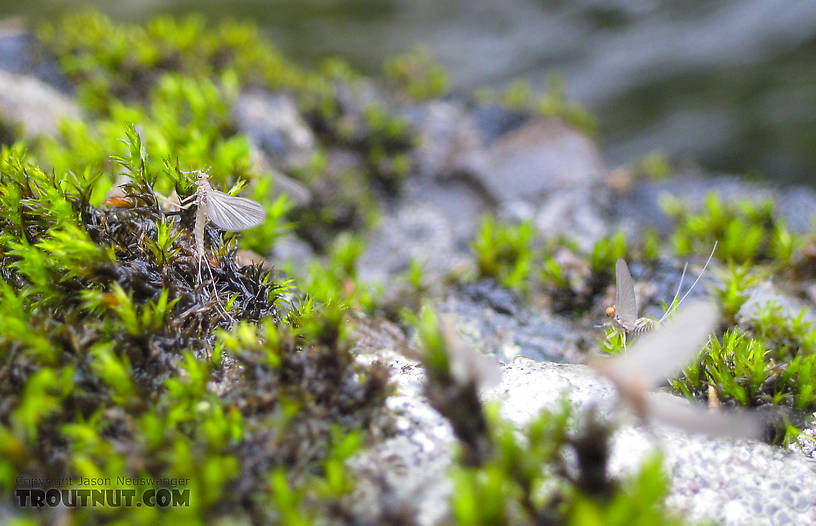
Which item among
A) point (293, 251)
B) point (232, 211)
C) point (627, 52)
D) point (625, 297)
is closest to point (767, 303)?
point (625, 297)

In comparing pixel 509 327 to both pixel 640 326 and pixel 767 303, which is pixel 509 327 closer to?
pixel 640 326

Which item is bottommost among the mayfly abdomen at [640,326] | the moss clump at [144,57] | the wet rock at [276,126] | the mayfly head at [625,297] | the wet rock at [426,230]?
the mayfly abdomen at [640,326]

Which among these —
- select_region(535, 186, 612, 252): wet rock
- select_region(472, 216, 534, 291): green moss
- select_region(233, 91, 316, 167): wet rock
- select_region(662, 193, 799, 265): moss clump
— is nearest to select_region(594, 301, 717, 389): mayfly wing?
select_region(472, 216, 534, 291): green moss

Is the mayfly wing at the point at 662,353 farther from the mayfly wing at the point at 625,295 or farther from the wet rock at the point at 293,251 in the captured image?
the wet rock at the point at 293,251

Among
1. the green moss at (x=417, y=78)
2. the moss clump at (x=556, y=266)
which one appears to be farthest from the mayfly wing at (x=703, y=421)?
the green moss at (x=417, y=78)

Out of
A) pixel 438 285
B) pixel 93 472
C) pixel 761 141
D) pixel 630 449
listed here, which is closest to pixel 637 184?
pixel 761 141

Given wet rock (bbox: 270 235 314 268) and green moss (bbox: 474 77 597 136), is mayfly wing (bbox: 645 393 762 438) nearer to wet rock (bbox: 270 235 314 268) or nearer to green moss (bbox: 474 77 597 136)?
wet rock (bbox: 270 235 314 268)
